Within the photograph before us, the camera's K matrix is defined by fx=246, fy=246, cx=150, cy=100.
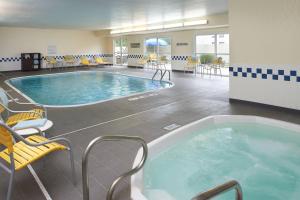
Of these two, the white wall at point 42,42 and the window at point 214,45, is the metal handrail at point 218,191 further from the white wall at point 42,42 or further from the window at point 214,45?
the white wall at point 42,42

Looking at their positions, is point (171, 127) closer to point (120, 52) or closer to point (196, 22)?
point (196, 22)

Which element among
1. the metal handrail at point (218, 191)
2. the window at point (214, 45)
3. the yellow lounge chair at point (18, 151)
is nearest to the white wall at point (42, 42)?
the window at point (214, 45)

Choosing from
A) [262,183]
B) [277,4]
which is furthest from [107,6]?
[262,183]

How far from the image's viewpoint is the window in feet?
34.9

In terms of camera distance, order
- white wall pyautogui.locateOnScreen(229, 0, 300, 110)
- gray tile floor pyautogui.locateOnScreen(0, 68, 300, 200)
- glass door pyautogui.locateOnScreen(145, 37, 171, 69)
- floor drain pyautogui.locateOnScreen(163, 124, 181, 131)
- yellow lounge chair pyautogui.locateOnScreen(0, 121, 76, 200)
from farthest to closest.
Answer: glass door pyautogui.locateOnScreen(145, 37, 171, 69)
white wall pyautogui.locateOnScreen(229, 0, 300, 110)
floor drain pyautogui.locateOnScreen(163, 124, 181, 131)
gray tile floor pyautogui.locateOnScreen(0, 68, 300, 200)
yellow lounge chair pyautogui.locateOnScreen(0, 121, 76, 200)

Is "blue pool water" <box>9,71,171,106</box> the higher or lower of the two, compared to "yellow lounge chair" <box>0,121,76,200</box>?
higher

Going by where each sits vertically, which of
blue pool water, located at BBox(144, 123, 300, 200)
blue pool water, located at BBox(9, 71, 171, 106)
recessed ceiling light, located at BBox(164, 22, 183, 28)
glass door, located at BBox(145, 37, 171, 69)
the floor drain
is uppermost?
recessed ceiling light, located at BBox(164, 22, 183, 28)

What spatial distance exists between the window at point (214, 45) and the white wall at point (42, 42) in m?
8.08

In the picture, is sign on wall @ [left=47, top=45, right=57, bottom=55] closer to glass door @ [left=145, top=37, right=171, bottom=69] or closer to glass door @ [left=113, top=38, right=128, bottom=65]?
glass door @ [left=113, top=38, right=128, bottom=65]

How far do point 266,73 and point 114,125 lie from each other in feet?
10.4

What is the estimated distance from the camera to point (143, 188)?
8.34 feet

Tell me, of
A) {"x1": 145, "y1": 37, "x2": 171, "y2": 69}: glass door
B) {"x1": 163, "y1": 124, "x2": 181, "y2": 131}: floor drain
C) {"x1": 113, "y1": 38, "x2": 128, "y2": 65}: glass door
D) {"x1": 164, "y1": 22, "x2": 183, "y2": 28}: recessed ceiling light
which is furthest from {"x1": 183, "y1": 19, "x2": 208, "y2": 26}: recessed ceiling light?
{"x1": 113, "y1": 38, "x2": 128, "y2": 65}: glass door

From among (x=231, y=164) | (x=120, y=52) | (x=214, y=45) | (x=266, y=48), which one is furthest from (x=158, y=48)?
(x=231, y=164)

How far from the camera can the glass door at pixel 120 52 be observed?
16497 millimetres
